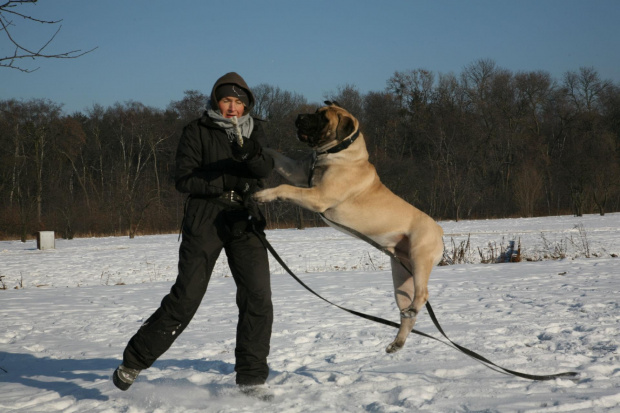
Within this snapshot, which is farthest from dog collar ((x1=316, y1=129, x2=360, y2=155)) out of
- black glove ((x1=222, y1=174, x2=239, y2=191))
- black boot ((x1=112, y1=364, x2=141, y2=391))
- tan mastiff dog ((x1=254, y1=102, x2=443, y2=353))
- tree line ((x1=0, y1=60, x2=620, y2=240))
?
tree line ((x1=0, y1=60, x2=620, y2=240))

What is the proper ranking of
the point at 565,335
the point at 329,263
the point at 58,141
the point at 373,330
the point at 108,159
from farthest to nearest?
the point at 108,159 < the point at 58,141 < the point at 329,263 < the point at 373,330 < the point at 565,335

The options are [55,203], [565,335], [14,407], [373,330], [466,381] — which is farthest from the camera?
[55,203]

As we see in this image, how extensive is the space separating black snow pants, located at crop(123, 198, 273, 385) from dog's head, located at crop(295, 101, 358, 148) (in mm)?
695

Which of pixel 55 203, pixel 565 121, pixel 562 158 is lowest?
pixel 55 203

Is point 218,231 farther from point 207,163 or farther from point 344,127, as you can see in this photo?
point 344,127

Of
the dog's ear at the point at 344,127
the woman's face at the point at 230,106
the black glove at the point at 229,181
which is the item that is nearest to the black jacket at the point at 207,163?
the black glove at the point at 229,181

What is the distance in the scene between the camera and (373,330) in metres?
5.98

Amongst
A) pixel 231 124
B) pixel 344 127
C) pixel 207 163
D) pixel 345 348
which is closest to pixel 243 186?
pixel 207 163

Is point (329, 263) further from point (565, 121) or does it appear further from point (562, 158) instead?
point (565, 121)

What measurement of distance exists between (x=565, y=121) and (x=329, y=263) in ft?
119

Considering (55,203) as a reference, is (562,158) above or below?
above

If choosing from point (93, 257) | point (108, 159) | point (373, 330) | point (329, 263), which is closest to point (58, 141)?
point (108, 159)

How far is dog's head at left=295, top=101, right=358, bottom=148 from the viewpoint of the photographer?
11.7 ft

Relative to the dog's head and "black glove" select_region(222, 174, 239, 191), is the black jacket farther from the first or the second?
the dog's head
